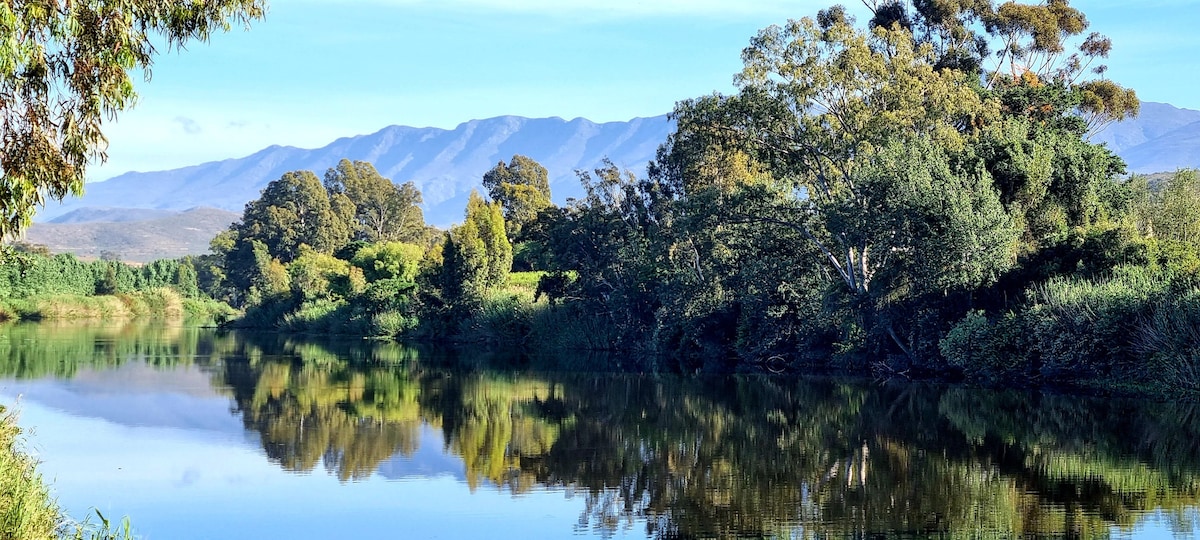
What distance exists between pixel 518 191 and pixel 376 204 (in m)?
20.0

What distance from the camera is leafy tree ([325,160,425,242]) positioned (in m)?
101

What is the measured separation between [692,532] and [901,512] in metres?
2.82

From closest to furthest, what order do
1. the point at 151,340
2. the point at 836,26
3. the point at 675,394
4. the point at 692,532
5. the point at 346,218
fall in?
the point at 692,532, the point at 675,394, the point at 836,26, the point at 151,340, the point at 346,218

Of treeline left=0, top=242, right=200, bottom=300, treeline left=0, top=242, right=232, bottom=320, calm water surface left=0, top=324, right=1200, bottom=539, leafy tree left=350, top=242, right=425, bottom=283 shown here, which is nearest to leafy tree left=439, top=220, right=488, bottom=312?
leafy tree left=350, top=242, right=425, bottom=283

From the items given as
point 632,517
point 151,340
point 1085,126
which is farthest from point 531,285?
point 632,517

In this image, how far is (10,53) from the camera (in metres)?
11.8

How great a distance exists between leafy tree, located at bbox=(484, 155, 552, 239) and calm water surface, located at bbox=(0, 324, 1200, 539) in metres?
34.7

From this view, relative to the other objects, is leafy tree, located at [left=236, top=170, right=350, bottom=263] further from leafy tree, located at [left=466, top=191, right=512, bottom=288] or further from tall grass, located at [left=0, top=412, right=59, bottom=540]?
tall grass, located at [left=0, top=412, right=59, bottom=540]

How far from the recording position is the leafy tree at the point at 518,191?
266ft

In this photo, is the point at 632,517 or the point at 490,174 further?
the point at 490,174

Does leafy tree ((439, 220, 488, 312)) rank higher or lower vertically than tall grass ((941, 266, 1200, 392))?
higher

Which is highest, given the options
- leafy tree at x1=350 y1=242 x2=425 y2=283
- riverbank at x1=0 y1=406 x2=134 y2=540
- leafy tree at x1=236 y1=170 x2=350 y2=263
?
leafy tree at x1=236 y1=170 x2=350 y2=263

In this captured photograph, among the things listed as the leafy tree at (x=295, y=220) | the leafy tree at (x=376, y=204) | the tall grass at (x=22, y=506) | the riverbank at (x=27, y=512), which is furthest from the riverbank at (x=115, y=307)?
the tall grass at (x=22, y=506)

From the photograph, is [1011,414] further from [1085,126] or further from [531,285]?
[531,285]
